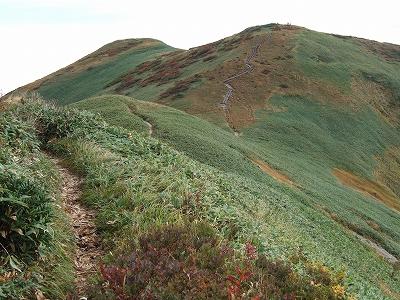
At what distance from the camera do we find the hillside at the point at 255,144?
43.3 ft

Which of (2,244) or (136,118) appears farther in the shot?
(136,118)

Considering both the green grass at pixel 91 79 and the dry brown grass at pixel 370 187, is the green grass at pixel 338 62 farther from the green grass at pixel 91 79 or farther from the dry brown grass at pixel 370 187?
the green grass at pixel 91 79

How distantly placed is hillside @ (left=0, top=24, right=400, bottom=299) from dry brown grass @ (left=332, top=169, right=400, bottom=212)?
0.36 metres

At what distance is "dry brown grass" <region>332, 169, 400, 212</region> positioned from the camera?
2308 inches

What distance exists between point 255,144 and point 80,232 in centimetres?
4502

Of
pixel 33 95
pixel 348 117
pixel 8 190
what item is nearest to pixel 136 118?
pixel 33 95

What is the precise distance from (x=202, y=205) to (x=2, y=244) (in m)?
5.96

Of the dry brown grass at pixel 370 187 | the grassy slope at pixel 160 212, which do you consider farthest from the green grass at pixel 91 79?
the grassy slope at pixel 160 212

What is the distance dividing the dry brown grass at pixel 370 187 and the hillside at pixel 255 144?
36 centimetres

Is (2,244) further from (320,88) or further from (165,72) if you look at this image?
(165,72)

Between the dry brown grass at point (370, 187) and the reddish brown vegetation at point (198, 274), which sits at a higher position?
the reddish brown vegetation at point (198, 274)

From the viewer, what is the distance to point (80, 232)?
37.4 feet

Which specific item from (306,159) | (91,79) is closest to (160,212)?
(306,159)

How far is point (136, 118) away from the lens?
43.8 meters
